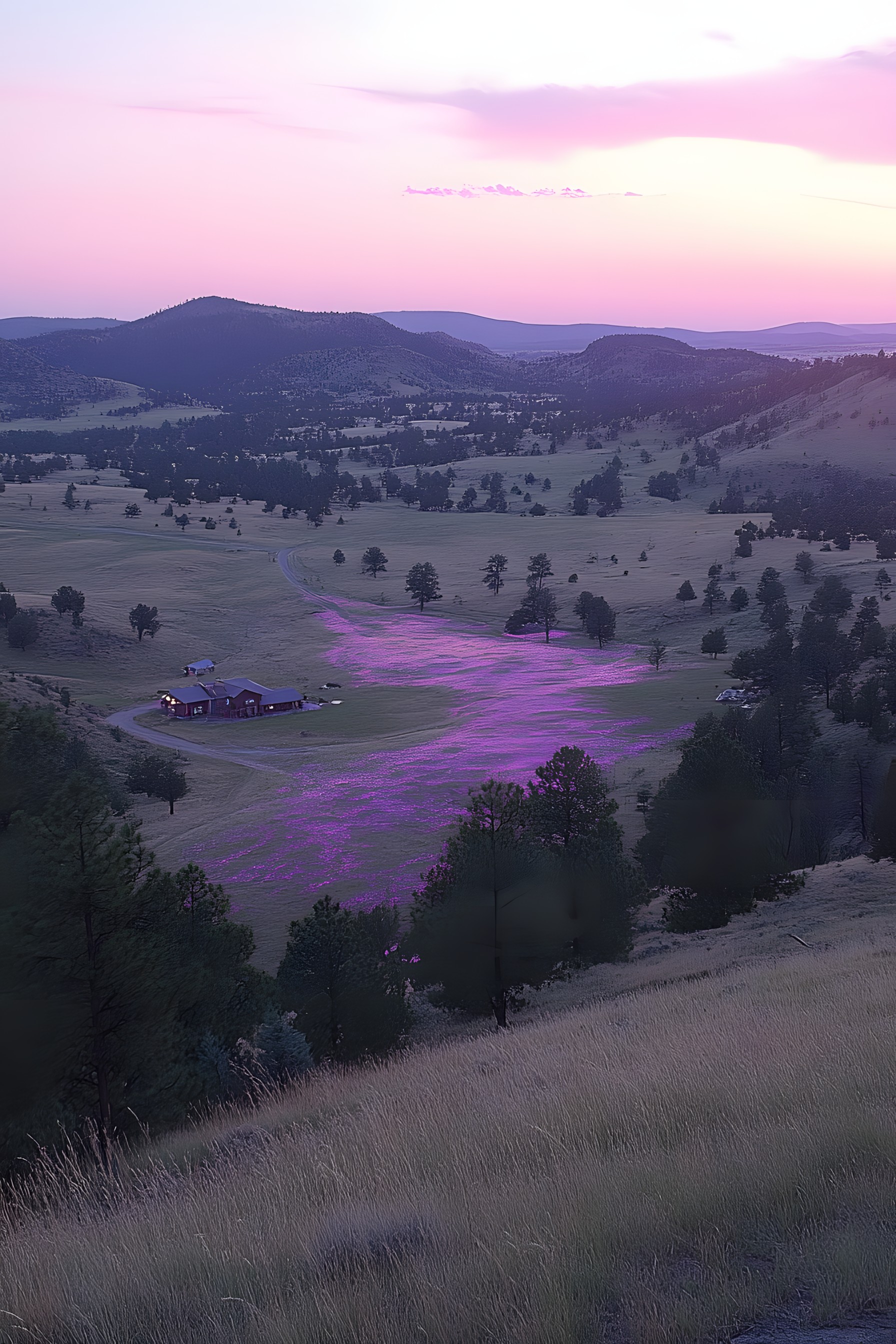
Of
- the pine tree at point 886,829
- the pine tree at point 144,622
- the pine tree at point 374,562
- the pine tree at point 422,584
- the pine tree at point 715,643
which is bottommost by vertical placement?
the pine tree at point 886,829

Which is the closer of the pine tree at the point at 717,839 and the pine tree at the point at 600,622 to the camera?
the pine tree at the point at 717,839

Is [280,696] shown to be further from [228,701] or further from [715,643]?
[715,643]

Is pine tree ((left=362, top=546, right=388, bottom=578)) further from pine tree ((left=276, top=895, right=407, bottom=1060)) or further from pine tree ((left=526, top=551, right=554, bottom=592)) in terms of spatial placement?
pine tree ((left=276, top=895, right=407, bottom=1060))

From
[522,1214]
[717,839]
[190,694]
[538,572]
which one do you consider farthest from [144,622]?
[522,1214]

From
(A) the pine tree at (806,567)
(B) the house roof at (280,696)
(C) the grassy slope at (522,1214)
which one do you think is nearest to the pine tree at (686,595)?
(A) the pine tree at (806,567)

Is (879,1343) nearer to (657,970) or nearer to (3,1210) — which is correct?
(3,1210)

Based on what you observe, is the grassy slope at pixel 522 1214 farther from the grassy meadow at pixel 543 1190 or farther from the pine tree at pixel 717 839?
the pine tree at pixel 717 839
